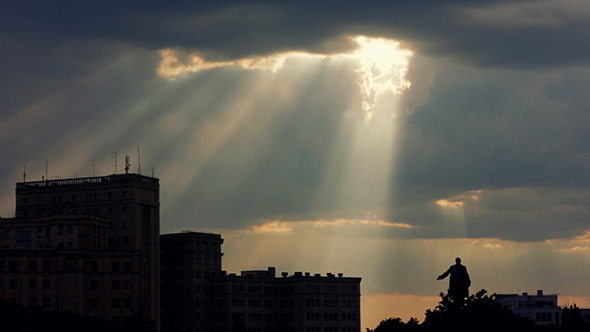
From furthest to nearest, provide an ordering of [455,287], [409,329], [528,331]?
[409,329] < [528,331] < [455,287]

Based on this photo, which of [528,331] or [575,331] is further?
[575,331]

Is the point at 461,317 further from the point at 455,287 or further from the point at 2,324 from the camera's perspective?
the point at 2,324

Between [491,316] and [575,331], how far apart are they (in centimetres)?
5297

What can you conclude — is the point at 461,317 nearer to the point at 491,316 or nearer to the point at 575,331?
the point at 491,316

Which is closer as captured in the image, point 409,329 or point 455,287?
point 455,287

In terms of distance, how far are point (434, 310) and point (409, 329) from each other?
131 ft

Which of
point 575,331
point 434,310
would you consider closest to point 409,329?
point 575,331

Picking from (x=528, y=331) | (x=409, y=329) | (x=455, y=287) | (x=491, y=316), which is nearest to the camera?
(x=455, y=287)

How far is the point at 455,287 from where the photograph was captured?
138 meters

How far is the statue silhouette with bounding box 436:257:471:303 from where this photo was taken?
135 metres

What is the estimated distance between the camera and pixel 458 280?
447 feet

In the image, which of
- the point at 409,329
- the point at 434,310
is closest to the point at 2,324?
the point at 409,329

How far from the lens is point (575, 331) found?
641ft

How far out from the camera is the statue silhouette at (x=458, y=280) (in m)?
135
